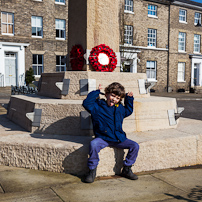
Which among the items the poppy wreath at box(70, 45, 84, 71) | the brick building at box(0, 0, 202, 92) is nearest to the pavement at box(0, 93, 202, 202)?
the poppy wreath at box(70, 45, 84, 71)

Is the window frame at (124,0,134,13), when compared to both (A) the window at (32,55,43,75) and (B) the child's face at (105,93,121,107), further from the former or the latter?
(B) the child's face at (105,93,121,107)

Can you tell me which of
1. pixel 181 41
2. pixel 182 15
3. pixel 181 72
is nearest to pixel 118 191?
pixel 181 72

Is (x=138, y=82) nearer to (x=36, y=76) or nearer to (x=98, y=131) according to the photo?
(x=98, y=131)

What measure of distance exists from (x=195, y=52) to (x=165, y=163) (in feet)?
89.5

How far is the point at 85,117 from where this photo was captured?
4594 mm

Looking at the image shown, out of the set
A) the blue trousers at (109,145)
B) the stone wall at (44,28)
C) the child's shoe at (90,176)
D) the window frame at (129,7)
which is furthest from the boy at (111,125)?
the window frame at (129,7)

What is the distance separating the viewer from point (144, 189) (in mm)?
3379

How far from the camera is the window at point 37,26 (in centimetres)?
2181

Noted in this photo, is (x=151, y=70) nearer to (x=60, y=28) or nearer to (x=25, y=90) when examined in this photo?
(x=60, y=28)

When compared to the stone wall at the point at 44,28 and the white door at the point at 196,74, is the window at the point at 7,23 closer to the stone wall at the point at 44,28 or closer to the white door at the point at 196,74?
Result: the stone wall at the point at 44,28

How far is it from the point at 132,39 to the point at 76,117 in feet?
71.7

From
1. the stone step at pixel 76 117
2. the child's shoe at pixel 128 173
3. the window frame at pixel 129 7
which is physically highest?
the window frame at pixel 129 7

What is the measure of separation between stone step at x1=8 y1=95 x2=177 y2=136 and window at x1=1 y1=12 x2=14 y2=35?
1705cm

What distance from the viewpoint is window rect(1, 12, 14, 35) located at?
20.5m
